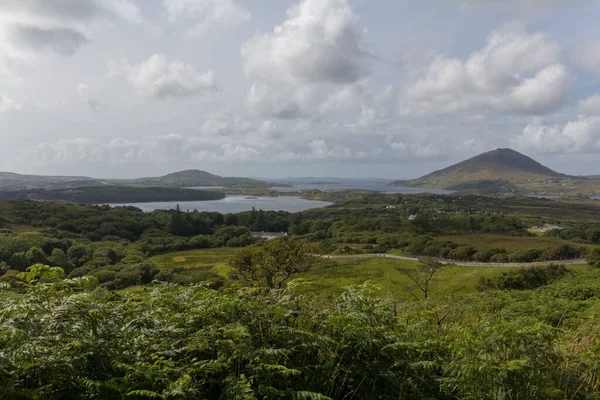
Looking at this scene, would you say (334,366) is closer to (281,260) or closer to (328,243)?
(281,260)

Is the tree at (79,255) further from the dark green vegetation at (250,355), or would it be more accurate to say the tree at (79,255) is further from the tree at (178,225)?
the dark green vegetation at (250,355)

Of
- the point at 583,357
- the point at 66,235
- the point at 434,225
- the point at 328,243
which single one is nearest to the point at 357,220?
the point at 434,225

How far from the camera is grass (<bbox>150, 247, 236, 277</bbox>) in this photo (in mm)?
64025

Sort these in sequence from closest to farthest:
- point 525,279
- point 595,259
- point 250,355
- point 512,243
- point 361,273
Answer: point 250,355, point 525,279, point 595,259, point 361,273, point 512,243

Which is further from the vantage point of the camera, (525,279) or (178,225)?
(178,225)

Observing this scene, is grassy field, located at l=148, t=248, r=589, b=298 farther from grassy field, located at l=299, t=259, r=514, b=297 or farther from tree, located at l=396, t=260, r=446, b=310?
tree, located at l=396, t=260, r=446, b=310

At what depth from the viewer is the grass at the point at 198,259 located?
64025 mm

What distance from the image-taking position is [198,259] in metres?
72.4

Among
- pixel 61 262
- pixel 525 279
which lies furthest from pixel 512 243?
pixel 61 262

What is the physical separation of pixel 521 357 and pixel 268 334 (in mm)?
2923

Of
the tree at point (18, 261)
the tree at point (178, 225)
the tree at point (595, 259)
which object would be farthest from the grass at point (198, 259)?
the tree at point (595, 259)

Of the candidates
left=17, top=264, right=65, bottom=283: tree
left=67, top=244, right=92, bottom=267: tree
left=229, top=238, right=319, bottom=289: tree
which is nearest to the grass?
left=67, top=244, right=92, bottom=267: tree

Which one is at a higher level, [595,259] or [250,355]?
[250,355]

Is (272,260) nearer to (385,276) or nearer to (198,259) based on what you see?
(385,276)
